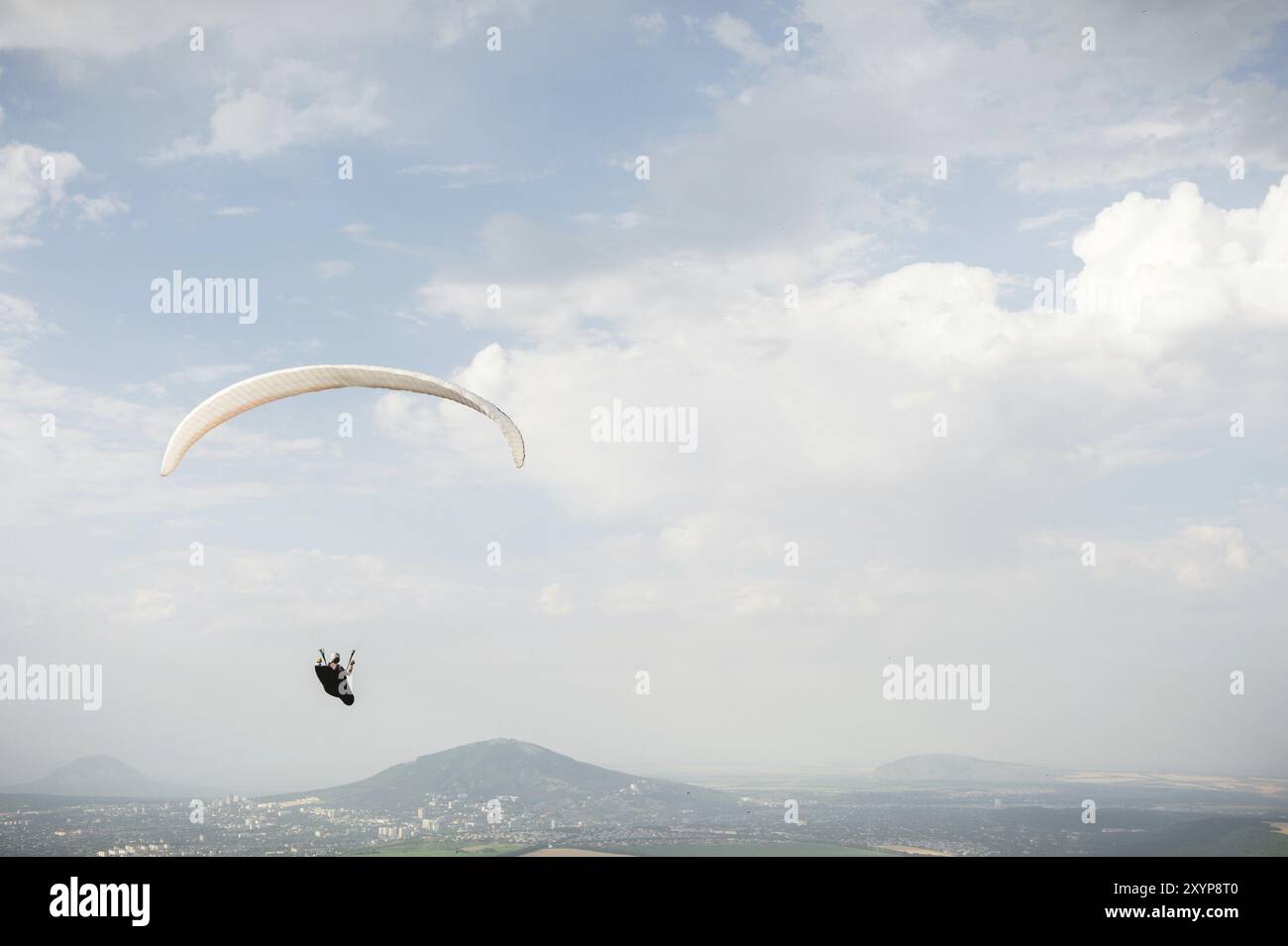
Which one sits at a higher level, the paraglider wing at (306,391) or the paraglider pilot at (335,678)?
the paraglider wing at (306,391)

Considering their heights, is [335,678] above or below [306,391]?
below

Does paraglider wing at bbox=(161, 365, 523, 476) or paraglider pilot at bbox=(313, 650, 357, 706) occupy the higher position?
paraglider wing at bbox=(161, 365, 523, 476)
